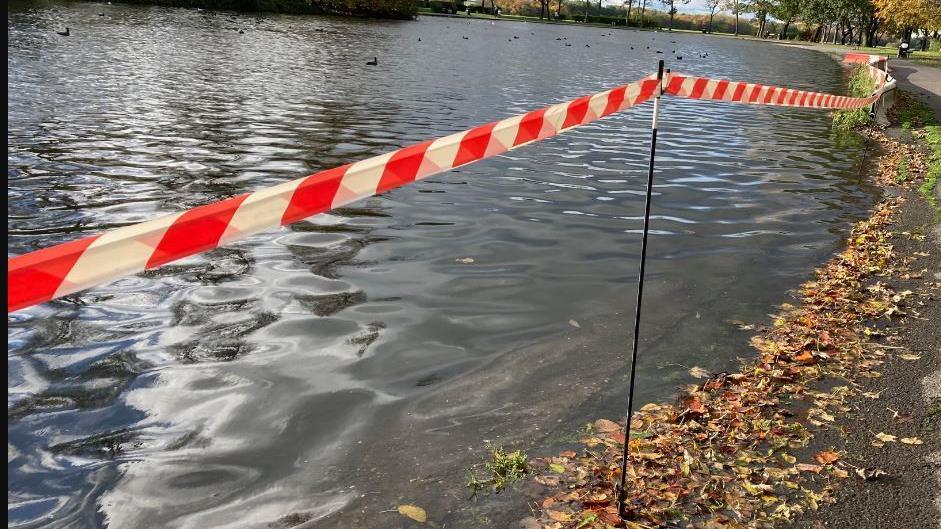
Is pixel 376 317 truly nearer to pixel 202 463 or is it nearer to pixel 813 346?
pixel 202 463

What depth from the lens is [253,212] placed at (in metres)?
2.80

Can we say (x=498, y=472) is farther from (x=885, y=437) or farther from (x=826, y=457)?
(x=885, y=437)

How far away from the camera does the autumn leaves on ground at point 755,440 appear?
11.4 feet

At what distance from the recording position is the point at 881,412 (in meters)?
4.41

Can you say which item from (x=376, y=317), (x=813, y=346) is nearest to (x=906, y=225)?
(x=813, y=346)

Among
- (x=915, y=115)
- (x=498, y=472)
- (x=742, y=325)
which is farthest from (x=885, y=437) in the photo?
(x=915, y=115)

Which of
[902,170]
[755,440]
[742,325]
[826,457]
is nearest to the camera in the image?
[826,457]

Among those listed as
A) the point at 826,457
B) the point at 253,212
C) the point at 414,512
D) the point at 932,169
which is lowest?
the point at 414,512

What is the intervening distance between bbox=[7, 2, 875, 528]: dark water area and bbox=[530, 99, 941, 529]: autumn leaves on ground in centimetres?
26

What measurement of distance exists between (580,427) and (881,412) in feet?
5.84

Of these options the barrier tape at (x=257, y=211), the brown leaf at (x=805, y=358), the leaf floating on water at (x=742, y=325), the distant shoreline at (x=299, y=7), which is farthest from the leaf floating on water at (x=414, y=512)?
the distant shoreline at (x=299, y=7)

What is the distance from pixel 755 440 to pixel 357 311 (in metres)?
3.11

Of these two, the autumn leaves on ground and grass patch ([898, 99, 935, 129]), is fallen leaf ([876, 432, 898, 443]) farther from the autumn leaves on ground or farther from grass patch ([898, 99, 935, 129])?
grass patch ([898, 99, 935, 129])

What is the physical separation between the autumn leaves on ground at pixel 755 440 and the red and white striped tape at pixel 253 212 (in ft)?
5.50
